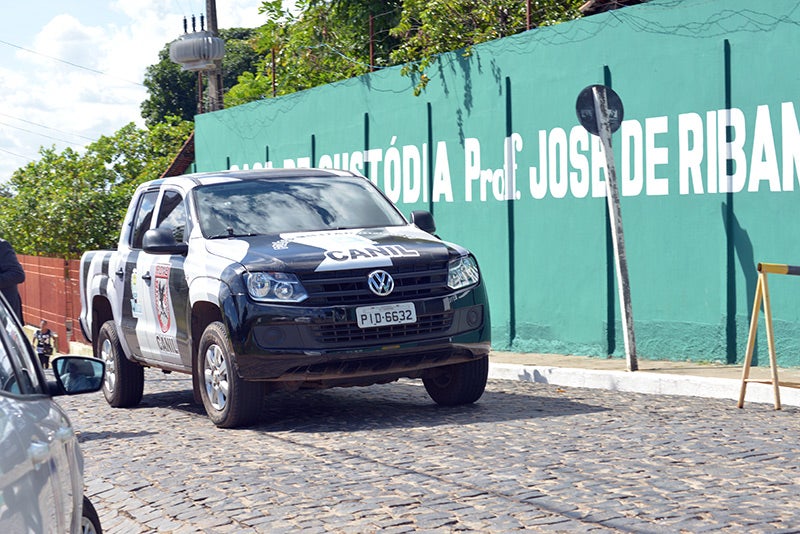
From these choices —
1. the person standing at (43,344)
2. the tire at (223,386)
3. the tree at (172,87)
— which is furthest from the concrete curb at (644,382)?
the tree at (172,87)

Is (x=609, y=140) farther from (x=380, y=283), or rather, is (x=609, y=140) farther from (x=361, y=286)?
(x=361, y=286)

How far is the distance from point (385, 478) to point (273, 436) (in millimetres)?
1952

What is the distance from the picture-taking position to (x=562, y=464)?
7.29 m

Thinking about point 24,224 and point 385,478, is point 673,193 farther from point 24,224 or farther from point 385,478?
point 24,224

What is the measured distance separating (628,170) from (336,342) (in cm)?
574

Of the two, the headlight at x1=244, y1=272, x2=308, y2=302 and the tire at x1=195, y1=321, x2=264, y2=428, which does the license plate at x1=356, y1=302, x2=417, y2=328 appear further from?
the tire at x1=195, y1=321, x2=264, y2=428

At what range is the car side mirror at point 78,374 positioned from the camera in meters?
4.55

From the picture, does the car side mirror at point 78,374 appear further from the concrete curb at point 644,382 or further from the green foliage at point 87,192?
the green foliage at point 87,192

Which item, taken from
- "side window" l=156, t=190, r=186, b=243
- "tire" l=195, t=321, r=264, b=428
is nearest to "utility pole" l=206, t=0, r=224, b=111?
"side window" l=156, t=190, r=186, b=243

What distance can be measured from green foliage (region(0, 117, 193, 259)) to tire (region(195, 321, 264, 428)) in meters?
27.2

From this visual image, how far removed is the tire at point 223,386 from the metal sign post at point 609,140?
172 inches

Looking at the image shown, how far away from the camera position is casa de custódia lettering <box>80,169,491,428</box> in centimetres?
883

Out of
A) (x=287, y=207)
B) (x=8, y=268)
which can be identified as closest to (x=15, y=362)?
(x=287, y=207)

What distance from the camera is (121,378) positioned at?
11.6 m
